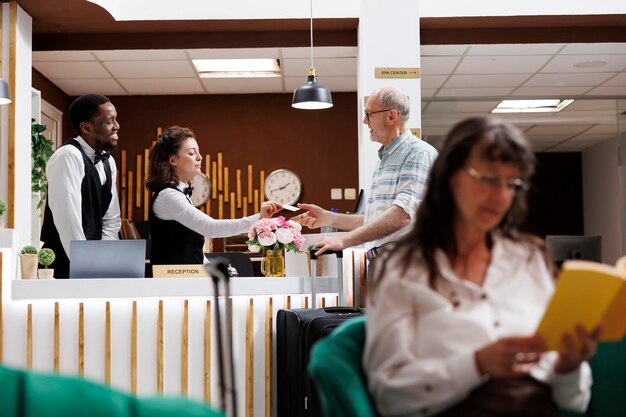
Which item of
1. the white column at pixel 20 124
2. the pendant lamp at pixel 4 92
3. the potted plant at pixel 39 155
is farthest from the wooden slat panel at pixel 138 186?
the pendant lamp at pixel 4 92

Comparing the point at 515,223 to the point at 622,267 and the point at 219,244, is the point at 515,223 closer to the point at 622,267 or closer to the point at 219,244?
the point at 622,267

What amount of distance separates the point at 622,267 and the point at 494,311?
0.27 m

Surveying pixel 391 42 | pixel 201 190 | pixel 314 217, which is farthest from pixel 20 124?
pixel 201 190

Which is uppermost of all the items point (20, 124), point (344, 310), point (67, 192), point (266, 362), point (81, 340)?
A: point (20, 124)

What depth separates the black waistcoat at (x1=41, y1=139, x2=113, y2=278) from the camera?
447cm

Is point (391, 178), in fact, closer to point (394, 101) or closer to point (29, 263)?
point (394, 101)

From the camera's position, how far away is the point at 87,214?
177 inches

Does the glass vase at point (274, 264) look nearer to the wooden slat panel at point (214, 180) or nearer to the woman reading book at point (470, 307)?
the woman reading book at point (470, 307)

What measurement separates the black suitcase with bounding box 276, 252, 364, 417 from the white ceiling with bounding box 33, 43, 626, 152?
3.69 metres

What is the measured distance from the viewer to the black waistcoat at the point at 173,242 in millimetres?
4535

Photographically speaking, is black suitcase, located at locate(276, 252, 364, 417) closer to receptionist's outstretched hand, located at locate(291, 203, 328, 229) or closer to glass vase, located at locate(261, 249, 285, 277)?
receptionist's outstretched hand, located at locate(291, 203, 328, 229)

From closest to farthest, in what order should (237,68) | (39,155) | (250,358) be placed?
(250,358), (39,155), (237,68)

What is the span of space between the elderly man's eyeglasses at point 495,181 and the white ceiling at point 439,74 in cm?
595

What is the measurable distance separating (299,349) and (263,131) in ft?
21.9
